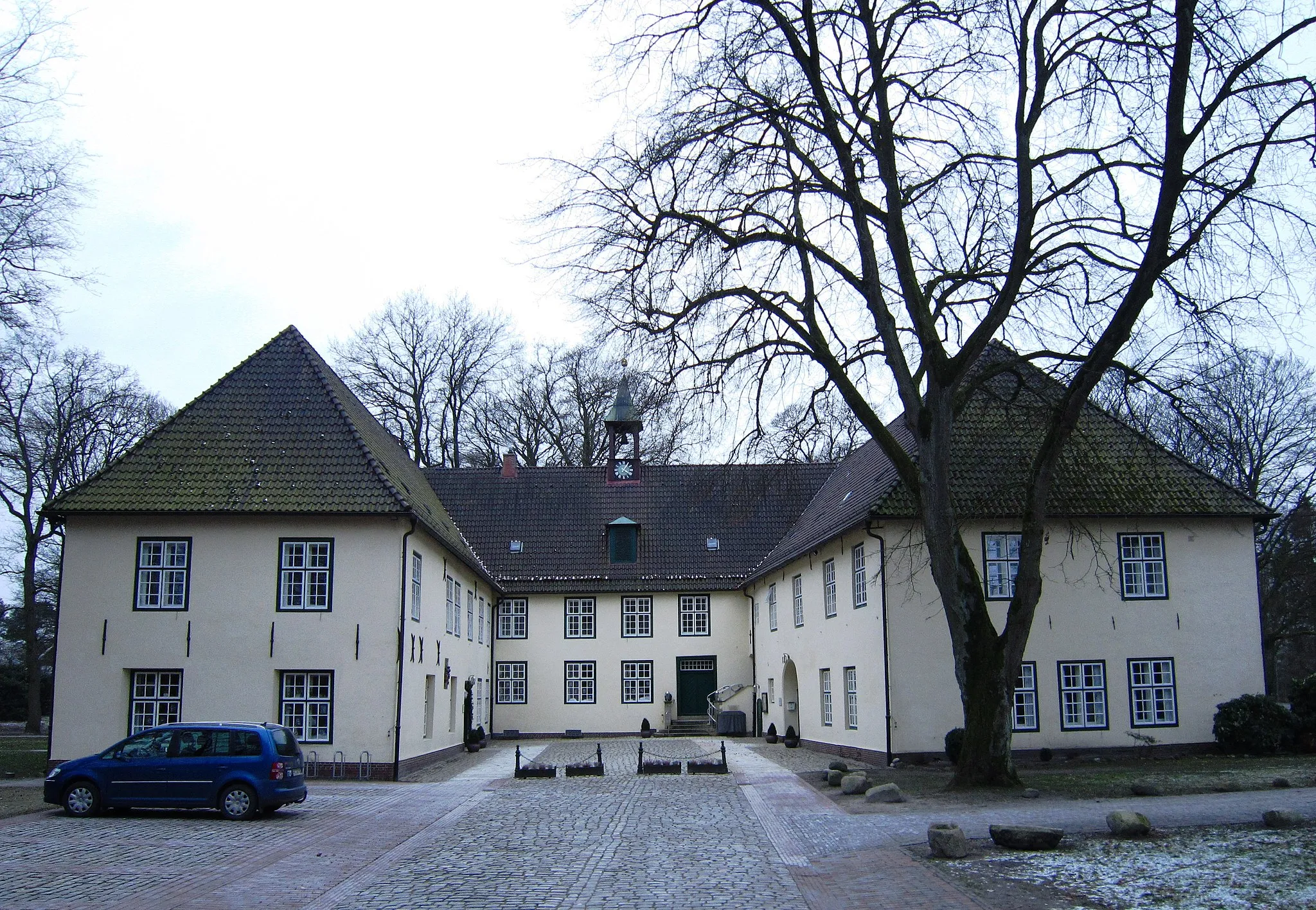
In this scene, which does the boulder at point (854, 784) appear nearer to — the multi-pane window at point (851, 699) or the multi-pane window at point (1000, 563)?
the multi-pane window at point (851, 699)

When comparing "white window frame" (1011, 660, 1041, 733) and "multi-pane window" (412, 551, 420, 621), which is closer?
"multi-pane window" (412, 551, 420, 621)

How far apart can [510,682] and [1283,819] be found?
2788 centimetres

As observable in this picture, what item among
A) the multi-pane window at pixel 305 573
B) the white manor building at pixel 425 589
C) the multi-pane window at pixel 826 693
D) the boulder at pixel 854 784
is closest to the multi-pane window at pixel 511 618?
the white manor building at pixel 425 589

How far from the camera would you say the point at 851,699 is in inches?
1025

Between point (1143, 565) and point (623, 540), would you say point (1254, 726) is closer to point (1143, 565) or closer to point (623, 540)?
point (1143, 565)

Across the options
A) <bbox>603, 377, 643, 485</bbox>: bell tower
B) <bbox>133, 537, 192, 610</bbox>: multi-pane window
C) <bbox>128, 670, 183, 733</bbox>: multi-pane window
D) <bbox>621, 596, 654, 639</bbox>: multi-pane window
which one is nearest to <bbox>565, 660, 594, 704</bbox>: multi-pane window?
<bbox>621, 596, 654, 639</bbox>: multi-pane window

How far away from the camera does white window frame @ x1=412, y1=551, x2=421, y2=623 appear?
2347cm

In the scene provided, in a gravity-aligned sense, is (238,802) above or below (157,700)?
below

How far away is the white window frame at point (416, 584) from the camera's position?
2347cm

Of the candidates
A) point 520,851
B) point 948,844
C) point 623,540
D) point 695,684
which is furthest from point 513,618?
point 948,844

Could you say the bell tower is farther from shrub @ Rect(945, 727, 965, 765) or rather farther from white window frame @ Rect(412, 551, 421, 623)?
shrub @ Rect(945, 727, 965, 765)

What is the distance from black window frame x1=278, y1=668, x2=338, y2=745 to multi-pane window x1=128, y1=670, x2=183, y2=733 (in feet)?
6.28

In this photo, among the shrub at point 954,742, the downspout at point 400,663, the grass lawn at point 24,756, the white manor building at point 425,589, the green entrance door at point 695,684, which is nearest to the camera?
the shrub at point 954,742

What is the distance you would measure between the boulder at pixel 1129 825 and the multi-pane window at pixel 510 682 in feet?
88.2
